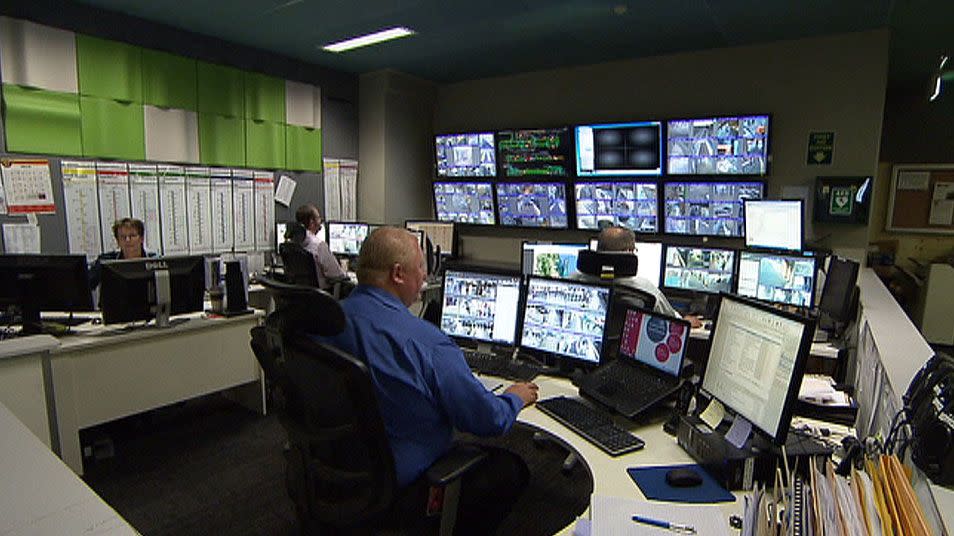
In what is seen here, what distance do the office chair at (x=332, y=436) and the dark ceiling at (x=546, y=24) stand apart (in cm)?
296

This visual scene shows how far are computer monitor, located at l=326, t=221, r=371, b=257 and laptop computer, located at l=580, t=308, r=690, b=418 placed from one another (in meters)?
3.79

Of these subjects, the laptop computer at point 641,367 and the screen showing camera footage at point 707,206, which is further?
the screen showing camera footage at point 707,206

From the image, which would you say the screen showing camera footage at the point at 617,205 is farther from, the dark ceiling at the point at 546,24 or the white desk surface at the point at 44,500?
the white desk surface at the point at 44,500

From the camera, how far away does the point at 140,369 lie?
9.56 ft

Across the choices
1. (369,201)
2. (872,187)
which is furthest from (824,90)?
(369,201)

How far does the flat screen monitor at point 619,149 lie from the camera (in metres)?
4.54

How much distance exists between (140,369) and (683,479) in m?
2.84

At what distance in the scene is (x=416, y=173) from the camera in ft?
20.0

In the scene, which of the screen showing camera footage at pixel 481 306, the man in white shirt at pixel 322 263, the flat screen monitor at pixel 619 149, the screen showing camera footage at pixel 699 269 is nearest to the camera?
the screen showing camera footage at pixel 481 306

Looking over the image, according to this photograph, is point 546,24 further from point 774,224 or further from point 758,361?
point 758,361

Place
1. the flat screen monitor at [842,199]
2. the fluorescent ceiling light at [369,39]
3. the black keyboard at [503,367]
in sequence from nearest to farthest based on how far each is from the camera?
1. the black keyboard at [503,367]
2. the flat screen monitor at [842,199]
3. the fluorescent ceiling light at [369,39]

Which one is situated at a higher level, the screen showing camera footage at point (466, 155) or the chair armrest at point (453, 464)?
the screen showing camera footage at point (466, 155)

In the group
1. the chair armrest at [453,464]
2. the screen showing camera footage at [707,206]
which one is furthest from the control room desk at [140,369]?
the screen showing camera footage at [707,206]

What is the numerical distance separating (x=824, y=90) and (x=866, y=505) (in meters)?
4.20
